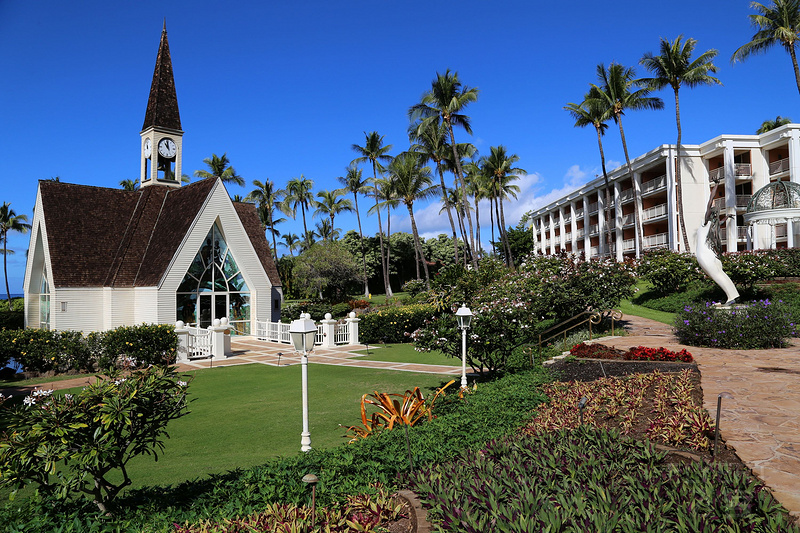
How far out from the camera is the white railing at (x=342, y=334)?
21.9m

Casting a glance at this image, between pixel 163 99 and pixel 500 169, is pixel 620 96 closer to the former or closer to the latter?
pixel 500 169

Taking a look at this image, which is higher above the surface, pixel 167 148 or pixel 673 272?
pixel 167 148

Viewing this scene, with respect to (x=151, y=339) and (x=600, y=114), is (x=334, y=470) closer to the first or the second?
(x=151, y=339)

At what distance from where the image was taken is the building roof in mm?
20750

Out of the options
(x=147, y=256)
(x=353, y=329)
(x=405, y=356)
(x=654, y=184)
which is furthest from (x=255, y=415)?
(x=654, y=184)

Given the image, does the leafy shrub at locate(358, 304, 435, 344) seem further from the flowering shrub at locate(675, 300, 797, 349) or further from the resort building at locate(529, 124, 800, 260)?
the resort building at locate(529, 124, 800, 260)

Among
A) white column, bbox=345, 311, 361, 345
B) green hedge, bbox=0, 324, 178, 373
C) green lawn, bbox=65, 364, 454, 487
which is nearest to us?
green lawn, bbox=65, 364, 454, 487

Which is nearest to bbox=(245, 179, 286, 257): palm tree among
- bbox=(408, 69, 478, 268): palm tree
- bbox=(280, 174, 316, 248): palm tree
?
bbox=(280, 174, 316, 248): palm tree

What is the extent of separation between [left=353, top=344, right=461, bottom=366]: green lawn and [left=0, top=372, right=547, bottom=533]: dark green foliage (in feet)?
30.8

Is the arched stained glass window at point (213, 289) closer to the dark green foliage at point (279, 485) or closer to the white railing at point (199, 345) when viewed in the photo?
the white railing at point (199, 345)

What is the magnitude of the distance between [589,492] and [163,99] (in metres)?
27.5

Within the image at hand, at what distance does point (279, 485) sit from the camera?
482 cm

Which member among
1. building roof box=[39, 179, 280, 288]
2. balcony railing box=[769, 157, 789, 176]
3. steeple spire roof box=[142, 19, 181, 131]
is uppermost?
steeple spire roof box=[142, 19, 181, 131]

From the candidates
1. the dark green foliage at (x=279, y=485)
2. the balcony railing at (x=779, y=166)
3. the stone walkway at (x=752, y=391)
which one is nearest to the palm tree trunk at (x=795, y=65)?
the balcony railing at (x=779, y=166)
